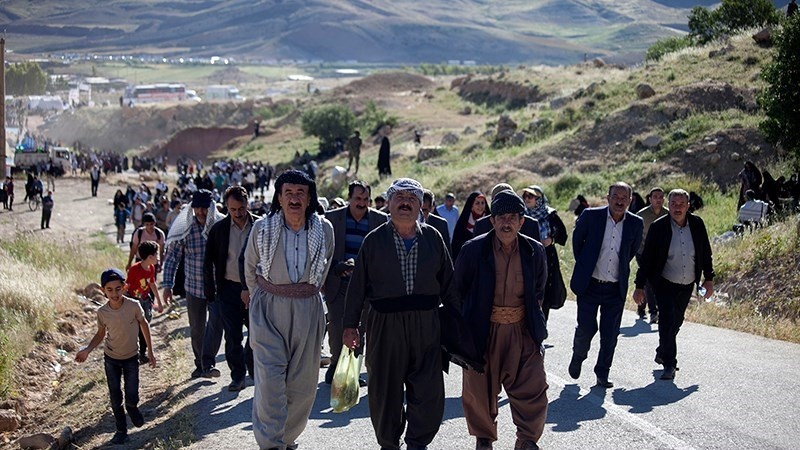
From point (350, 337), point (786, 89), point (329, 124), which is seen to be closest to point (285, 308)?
point (350, 337)

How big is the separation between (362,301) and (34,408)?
7.04m

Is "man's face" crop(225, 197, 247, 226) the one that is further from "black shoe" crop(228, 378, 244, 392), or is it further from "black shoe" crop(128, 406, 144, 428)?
"black shoe" crop(128, 406, 144, 428)

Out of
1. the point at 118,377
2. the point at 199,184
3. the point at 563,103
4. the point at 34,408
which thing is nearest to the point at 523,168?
the point at 563,103

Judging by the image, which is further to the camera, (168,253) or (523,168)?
(523,168)

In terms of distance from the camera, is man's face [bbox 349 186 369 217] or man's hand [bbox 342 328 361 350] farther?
man's face [bbox 349 186 369 217]

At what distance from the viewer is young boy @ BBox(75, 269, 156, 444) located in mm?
8867

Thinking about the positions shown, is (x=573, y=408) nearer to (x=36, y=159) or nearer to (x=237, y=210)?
(x=237, y=210)

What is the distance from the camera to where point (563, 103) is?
43375 mm

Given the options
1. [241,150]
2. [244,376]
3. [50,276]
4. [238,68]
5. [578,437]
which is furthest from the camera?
[238,68]

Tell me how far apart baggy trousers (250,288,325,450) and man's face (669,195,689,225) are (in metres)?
4.05

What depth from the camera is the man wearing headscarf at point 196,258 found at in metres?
10.3

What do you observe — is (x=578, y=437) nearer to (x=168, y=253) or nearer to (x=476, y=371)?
(x=476, y=371)

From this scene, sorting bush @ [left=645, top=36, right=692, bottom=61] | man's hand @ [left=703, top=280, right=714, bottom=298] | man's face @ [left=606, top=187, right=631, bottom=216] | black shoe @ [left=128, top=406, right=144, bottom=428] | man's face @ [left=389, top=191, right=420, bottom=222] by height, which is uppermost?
bush @ [left=645, top=36, right=692, bottom=61]

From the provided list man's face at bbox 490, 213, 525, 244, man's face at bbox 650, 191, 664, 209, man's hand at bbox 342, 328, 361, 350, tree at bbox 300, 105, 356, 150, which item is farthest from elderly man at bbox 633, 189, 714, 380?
tree at bbox 300, 105, 356, 150
